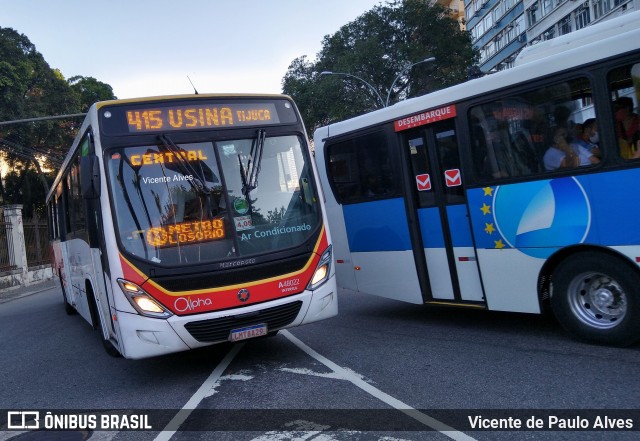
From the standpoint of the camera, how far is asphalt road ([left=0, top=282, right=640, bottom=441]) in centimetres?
471

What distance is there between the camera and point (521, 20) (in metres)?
44.7

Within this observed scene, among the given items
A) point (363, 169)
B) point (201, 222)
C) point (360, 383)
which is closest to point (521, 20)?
point (363, 169)

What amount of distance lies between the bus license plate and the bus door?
2761 millimetres

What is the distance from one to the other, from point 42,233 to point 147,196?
2639cm

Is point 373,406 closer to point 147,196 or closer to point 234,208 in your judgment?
point 234,208

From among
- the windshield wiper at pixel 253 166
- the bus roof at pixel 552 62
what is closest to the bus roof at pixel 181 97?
the windshield wiper at pixel 253 166

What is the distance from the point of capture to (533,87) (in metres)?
6.64

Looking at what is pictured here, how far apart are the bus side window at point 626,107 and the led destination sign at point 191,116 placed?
347 cm

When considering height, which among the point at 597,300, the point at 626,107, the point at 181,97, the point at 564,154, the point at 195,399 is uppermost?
the point at 181,97

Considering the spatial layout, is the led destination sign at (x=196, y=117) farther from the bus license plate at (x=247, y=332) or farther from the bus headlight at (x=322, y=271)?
the bus license plate at (x=247, y=332)

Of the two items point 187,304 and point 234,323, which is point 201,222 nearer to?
point 187,304

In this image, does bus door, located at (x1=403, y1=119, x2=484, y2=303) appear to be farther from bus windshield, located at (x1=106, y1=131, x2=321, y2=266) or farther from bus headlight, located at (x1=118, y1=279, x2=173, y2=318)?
bus headlight, located at (x1=118, y1=279, x2=173, y2=318)

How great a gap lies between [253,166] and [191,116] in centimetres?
90

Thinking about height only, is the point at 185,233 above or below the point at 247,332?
above
